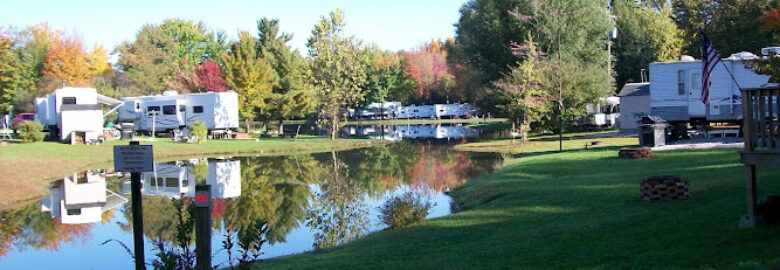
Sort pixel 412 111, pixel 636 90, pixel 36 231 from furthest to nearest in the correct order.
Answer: pixel 412 111
pixel 636 90
pixel 36 231

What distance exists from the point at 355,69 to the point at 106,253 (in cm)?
2880

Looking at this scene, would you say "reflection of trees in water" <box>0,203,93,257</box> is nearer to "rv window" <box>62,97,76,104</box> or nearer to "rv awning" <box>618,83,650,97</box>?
"rv window" <box>62,97,76,104</box>

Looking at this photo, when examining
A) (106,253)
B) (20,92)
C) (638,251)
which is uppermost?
(20,92)

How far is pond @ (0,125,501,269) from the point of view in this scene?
42.5 feet

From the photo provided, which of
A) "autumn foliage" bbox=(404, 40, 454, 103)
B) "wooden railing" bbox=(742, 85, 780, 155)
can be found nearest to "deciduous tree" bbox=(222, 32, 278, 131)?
"wooden railing" bbox=(742, 85, 780, 155)

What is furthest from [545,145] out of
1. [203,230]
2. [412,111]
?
[412,111]

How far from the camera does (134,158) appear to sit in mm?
7293

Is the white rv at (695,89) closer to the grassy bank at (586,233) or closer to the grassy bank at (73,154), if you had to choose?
the grassy bank at (586,233)

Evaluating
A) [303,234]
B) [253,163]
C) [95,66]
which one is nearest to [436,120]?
[95,66]

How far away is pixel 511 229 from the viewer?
10.4 m

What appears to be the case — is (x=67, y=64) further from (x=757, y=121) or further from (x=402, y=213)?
(x=757, y=121)

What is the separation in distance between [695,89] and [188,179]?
20338mm

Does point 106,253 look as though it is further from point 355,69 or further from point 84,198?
point 355,69

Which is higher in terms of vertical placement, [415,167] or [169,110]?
[169,110]
